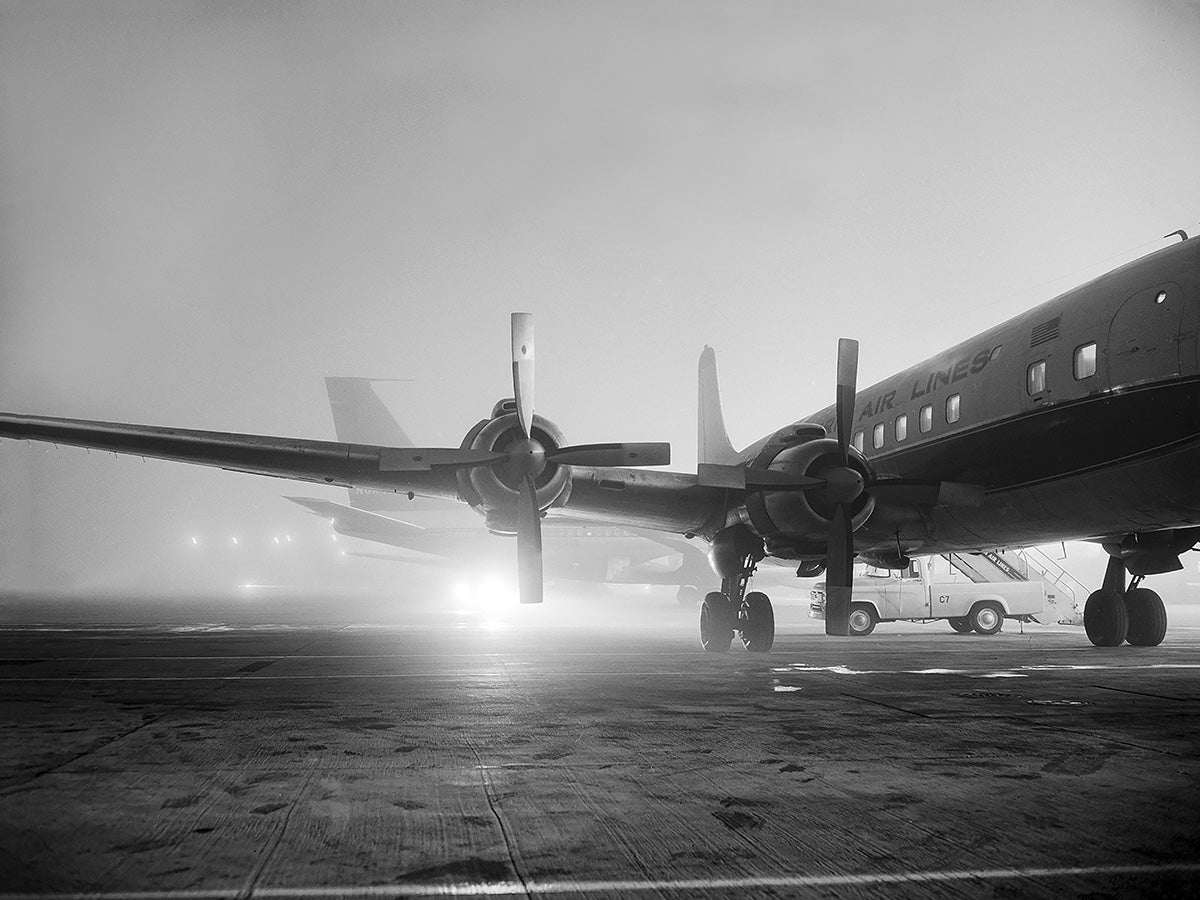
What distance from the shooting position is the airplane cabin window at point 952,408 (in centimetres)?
1543

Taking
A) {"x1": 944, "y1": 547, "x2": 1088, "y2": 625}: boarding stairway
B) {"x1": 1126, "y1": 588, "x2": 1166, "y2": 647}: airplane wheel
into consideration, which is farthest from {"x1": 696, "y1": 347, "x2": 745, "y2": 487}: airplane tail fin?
{"x1": 1126, "y1": 588, "x2": 1166, "y2": 647}: airplane wheel

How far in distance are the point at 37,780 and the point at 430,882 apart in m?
2.88

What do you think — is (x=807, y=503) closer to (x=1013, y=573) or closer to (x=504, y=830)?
(x=504, y=830)

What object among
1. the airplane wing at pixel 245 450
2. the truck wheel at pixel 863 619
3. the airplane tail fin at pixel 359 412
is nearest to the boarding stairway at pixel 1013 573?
the truck wheel at pixel 863 619

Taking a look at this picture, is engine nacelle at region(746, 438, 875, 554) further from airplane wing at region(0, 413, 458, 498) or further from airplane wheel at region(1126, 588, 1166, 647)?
airplane wheel at region(1126, 588, 1166, 647)

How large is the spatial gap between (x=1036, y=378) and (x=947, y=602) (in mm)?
12595

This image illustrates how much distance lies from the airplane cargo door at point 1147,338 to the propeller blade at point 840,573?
4.47 metres

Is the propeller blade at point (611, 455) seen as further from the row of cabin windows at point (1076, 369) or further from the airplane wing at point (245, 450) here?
the row of cabin windows at point (1076, 369)

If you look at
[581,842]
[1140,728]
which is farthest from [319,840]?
[1140,728]

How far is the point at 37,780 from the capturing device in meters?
4.88

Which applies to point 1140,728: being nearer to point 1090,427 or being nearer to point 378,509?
point 1090,427

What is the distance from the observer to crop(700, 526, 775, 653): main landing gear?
16.4 m

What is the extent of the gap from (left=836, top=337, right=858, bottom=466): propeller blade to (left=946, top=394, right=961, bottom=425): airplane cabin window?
5.27 feet

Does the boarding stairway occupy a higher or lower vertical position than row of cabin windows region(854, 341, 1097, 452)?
lower
